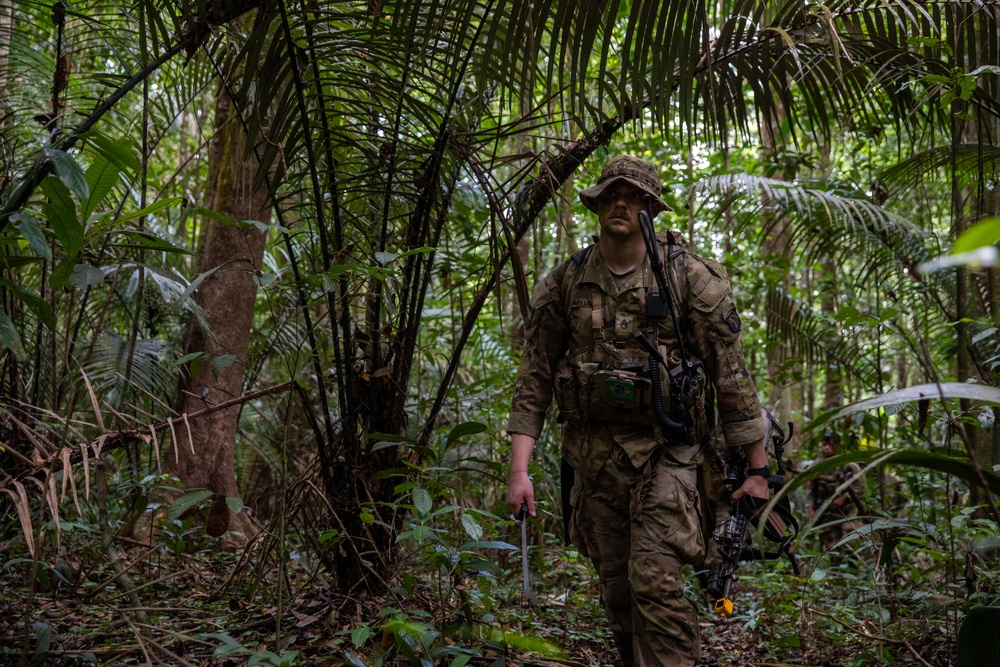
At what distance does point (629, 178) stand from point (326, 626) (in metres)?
1.95

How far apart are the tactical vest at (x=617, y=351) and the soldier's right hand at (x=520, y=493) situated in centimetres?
33

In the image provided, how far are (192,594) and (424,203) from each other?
195 cm

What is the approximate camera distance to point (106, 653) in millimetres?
2621

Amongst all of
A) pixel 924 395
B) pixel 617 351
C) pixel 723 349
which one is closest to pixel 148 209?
pixel 617 351

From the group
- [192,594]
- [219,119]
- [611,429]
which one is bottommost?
[192,594]

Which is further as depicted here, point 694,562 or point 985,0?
point 985,0

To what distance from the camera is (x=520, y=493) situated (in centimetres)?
303

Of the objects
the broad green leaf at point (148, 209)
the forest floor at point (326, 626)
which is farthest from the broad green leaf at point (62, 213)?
the forest floor at point (326, 626)

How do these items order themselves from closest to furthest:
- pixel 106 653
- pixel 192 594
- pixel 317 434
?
pixel 106 653, pixel 317 434, pixel 192 594

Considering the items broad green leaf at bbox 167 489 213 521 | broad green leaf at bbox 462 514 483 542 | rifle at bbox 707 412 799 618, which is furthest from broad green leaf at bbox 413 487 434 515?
rifle at bbox 707 412 799 618

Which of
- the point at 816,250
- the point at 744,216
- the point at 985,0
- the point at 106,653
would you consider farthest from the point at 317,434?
the point at 816,250

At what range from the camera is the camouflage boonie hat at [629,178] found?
3184 mm

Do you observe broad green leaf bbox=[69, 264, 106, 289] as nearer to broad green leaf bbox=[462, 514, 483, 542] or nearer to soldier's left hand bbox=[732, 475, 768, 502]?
broad green leaf bbox=[462, 514, 483, 542]

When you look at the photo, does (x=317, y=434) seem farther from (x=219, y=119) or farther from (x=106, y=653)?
(x=219, y=119)
